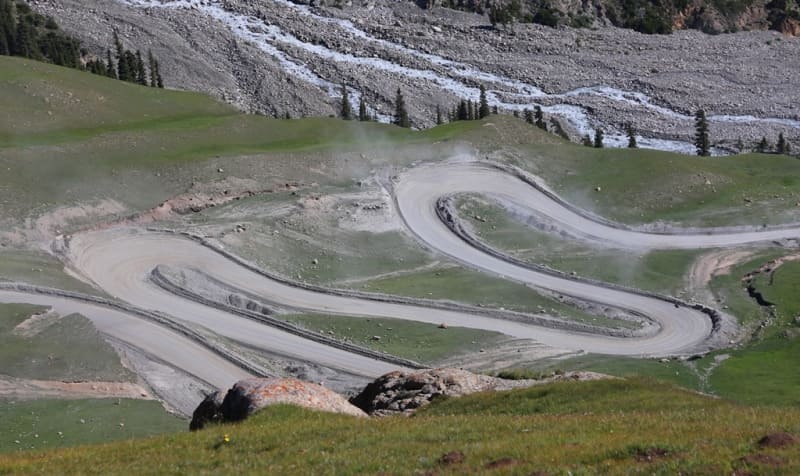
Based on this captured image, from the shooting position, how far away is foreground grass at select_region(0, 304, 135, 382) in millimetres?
51906

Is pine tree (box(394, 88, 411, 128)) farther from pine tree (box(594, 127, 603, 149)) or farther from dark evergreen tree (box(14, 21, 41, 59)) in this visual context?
dark evergreen tree (box(14, 21, 41, 59))

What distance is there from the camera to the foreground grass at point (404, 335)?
5762 cm

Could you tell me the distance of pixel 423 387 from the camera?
37969mm

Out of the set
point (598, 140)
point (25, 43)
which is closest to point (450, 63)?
point (598, 140)

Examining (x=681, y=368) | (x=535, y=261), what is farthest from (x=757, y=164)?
(x=681, y=368)

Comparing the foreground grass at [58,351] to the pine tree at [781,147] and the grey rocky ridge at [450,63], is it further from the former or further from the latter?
the pine tree at [781,147]

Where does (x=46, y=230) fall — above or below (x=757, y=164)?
below

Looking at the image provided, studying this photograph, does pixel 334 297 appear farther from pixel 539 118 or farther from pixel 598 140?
pixel 539 118

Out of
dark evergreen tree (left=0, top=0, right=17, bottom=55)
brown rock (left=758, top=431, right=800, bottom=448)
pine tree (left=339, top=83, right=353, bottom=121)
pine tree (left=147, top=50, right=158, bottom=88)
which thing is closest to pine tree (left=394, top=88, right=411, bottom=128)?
pine tree (left=339, top=83, right=353, bottom=121)

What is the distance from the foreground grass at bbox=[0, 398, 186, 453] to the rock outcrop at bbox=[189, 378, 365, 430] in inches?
449

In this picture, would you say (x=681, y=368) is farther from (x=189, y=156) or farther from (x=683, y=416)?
(x=189, y=156)

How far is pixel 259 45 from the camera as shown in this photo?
15450cm

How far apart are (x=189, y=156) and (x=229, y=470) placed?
59058 mm

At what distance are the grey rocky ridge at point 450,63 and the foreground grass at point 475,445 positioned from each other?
346 feet
